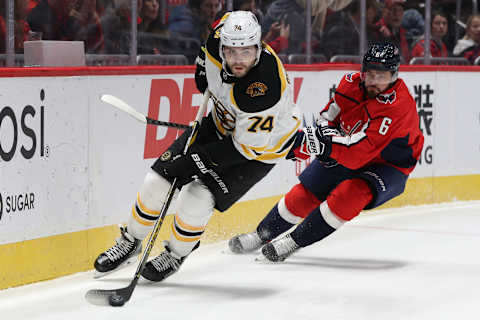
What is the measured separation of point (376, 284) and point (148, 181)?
3.64ft

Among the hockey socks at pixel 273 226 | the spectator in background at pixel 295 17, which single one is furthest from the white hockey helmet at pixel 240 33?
the spectator in background at pixel 295 17

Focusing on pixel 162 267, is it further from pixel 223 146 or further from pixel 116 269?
pixel 223 146

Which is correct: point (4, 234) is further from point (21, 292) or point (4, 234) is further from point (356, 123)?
point (356, 123)

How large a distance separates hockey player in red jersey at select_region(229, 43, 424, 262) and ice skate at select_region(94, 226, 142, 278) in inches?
33.1

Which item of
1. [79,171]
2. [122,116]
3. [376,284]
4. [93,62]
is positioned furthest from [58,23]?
[376,284]

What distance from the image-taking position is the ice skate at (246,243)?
438 centimetres

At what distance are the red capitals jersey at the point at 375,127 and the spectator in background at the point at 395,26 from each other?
2443 mm

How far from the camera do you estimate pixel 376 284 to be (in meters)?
3.79

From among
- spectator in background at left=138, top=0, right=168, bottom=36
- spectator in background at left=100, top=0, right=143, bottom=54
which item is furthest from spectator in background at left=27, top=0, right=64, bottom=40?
spectator in background at left=138, top=0, right=168, bottom=36

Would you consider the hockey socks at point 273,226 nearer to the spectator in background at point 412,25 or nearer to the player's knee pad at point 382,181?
the player's knee pad at point 382,181

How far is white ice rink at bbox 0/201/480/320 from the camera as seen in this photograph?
3.24 meters

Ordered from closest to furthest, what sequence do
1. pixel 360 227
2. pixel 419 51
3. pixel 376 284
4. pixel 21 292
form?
pixel 21 292 → pixel 376 284 → pixel 360 227 → pixel 419 51

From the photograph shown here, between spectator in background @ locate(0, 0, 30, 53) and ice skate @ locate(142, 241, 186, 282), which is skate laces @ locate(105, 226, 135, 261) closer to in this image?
ice skate @ locate(142, 241, 186, 282)

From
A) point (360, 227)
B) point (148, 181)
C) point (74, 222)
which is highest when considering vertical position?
point (148, 181)
